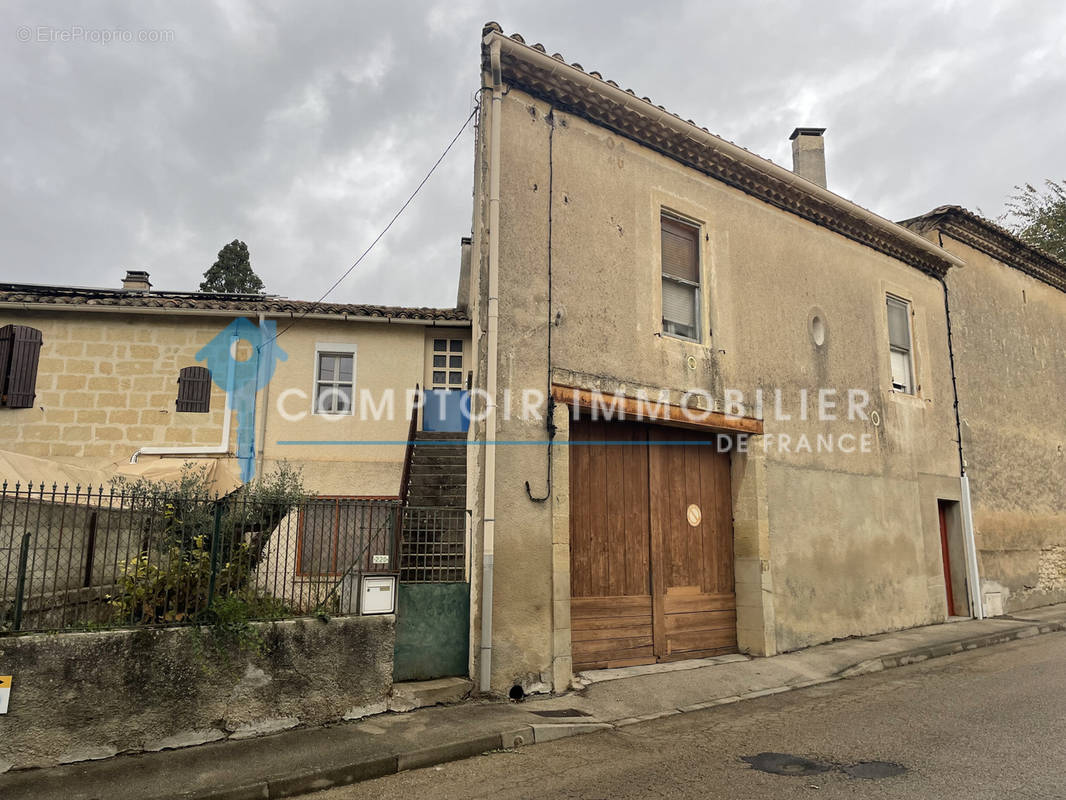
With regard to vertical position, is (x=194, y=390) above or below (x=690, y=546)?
above

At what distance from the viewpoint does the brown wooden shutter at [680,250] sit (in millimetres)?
9250

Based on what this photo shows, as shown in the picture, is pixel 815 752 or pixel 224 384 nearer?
pixel 815 752

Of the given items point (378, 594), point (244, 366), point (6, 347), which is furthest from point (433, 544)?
point (6, 347)

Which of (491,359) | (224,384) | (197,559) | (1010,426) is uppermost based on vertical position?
(224,384)

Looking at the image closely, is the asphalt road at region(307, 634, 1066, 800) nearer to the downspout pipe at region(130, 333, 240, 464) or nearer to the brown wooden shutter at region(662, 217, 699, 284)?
the brown wooden shutter at region(662, 217, 699, 284)

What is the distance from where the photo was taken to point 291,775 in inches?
189

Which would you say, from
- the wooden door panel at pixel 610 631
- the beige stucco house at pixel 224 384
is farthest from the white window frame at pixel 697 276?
the beige stucco house at pixel 224 384

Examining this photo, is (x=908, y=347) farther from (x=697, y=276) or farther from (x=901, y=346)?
(x=697, y=276)

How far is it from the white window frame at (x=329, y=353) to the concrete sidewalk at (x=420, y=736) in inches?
226

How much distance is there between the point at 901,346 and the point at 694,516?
19.2 feet

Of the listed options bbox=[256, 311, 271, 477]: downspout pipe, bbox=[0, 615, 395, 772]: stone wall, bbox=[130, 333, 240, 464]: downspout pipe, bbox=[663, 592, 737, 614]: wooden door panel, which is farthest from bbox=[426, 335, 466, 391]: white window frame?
bbox=[0, 615, 395, 772]: stone wall

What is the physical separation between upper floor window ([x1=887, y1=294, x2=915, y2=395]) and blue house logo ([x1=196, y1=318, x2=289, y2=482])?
10083 mm

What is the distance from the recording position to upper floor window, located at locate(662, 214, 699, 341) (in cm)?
914

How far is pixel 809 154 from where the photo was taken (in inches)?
490
